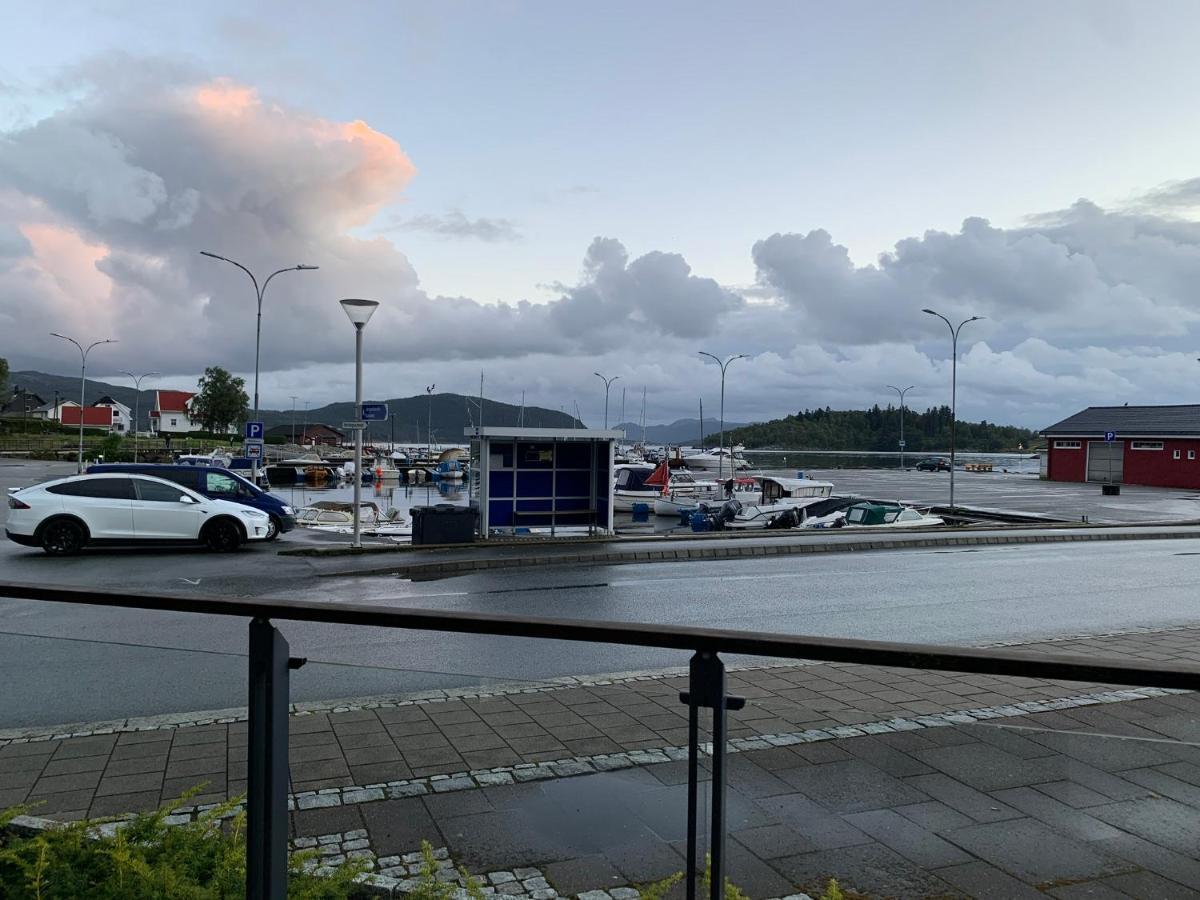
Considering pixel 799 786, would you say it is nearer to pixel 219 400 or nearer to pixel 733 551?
pixel 733 551

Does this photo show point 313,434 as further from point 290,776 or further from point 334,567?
point 290,776

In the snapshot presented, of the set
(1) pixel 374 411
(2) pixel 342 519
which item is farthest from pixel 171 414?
(1) pixel 374 411

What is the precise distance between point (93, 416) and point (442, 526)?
139258 millimetres

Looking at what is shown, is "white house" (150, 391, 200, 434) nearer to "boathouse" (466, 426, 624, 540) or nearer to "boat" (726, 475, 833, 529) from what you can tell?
"boat" (726, 475, 833, 529)

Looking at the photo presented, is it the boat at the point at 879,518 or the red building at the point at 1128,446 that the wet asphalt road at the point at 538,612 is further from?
the red building at the point at 1128,446

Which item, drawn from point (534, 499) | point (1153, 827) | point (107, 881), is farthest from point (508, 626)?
point (534, 499)

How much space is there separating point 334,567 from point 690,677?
15386 millimetres

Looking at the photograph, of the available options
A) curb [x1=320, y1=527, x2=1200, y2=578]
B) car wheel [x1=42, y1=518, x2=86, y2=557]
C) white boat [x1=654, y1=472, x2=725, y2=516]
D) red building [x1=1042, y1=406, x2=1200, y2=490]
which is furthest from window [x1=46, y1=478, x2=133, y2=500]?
red building [x1=1042, y1=406, x2=1200, y2=490]

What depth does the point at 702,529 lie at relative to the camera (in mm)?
37844

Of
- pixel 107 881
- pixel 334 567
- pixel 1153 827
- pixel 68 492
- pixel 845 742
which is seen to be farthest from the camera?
pixel 68 492

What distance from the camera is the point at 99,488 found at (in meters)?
18.7

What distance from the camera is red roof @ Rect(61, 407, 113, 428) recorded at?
139000 mm

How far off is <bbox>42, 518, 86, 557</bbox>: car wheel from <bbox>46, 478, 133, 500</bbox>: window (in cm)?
58

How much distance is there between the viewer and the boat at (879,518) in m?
30.7
